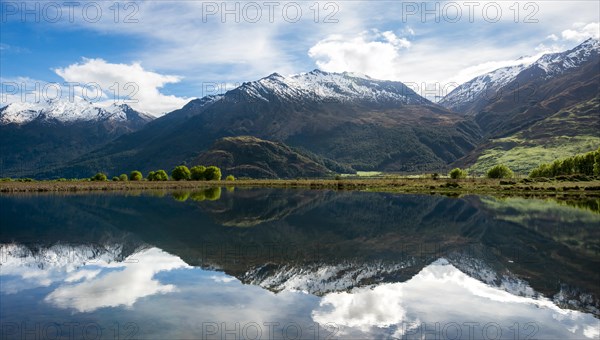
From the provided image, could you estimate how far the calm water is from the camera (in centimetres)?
1942

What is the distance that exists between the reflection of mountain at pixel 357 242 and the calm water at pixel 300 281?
21 centimetres

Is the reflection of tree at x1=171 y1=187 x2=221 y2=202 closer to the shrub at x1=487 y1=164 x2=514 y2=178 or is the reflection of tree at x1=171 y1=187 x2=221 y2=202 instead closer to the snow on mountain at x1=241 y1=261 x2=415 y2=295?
the snow on mountain at x1=241 y1=261 x2=415 y2=295

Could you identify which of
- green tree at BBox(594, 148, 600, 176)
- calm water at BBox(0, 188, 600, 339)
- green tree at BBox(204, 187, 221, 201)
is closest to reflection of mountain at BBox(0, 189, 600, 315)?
calm water at BBox(0, 188, 600, 339)

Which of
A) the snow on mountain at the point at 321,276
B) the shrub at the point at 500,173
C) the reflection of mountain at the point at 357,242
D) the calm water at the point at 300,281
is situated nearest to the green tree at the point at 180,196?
the reflection of mountain at the point at 357,242

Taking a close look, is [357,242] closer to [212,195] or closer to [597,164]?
[212,195]

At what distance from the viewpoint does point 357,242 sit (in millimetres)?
44344

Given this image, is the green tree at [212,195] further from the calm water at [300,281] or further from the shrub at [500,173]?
the shrub at [500,173]

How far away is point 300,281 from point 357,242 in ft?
57.9

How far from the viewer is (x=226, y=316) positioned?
67.8 ft

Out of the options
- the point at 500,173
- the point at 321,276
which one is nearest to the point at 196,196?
the point at 321,276

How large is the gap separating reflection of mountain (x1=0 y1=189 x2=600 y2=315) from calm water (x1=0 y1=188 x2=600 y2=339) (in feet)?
0.68

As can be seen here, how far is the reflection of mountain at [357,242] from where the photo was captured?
1125 inches

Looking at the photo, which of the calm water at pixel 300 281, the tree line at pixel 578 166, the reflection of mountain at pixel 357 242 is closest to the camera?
the calm water at pixel 300 281

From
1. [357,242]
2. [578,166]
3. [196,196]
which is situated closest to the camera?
[357,242]
